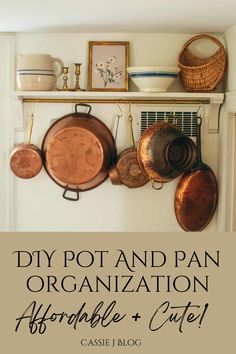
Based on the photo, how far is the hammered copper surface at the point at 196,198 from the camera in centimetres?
293

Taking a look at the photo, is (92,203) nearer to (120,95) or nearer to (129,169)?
(129,169)

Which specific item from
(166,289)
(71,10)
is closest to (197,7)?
(71,10)

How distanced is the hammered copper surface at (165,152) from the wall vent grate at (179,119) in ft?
0.33

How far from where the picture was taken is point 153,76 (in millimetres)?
2814

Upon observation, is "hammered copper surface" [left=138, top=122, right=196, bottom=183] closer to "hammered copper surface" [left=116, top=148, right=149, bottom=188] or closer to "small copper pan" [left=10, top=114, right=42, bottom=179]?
"hammered copper surface" [left=116, top=148, right=149, bottom=188]

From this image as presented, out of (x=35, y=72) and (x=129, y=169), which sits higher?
(x=35, y=72)

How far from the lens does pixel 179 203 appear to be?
116 inches

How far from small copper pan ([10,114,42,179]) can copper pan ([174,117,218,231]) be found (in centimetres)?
62

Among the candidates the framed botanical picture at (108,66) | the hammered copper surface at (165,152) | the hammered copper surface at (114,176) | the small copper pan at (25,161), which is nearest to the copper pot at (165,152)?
the hammered copper surface at (165,152)

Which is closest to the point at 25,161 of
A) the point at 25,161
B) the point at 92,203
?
the point at 25,161

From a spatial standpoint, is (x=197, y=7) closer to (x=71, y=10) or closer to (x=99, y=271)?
(x=71, y=10)

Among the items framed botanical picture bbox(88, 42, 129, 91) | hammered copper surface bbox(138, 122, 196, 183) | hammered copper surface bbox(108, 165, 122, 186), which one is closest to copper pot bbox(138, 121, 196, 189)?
hammered copper surface bbox(138, 122, 196, 183)

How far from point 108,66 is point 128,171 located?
459 mm

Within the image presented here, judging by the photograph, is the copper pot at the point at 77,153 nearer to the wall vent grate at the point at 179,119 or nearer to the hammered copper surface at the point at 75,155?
the hammered copper surface at the point at 75,155
